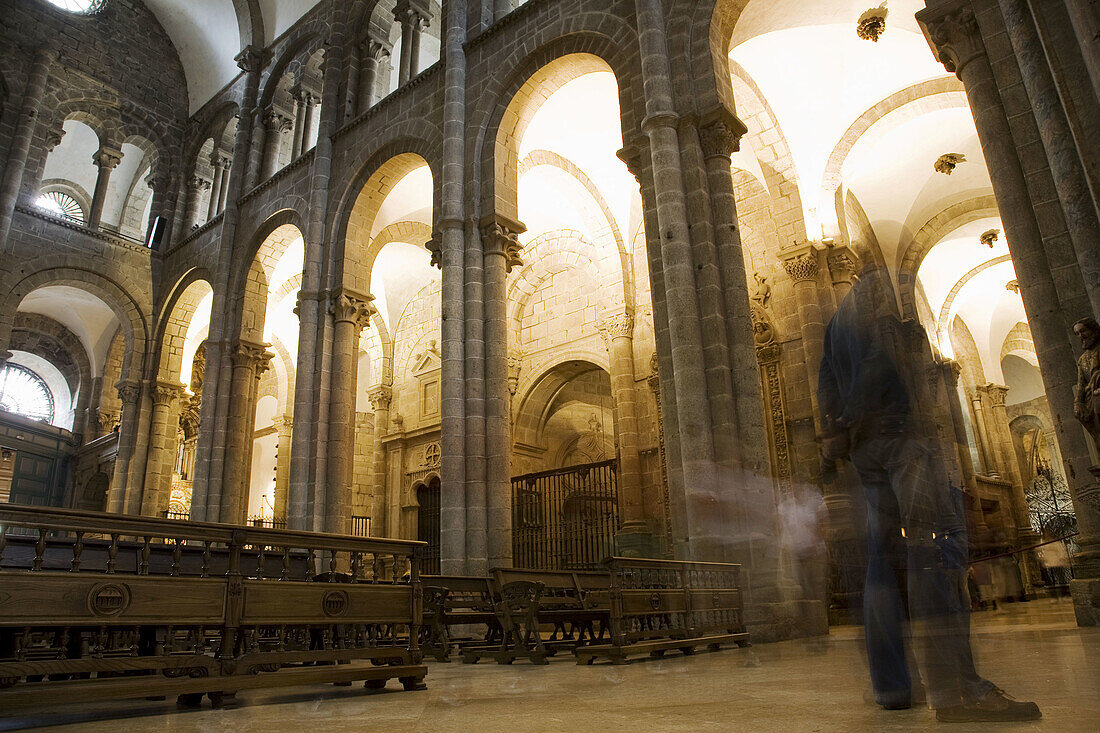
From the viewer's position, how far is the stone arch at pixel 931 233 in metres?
16.5

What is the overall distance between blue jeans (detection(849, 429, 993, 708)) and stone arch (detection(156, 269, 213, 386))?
17.8 meters

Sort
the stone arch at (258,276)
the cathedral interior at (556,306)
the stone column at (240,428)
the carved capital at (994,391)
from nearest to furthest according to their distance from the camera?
the cathedral interior at (556,306), the stone column at (240,428), the stone arch at (258,276), the carved capital at (994,391)

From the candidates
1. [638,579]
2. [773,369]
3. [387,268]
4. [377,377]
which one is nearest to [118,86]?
[387,268]

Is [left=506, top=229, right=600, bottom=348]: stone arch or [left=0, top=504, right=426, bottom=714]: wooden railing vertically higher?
[left=506, top=229, right=600, bottom=348]: stone arch

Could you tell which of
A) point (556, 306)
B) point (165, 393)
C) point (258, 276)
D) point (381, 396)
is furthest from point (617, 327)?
point (165, 393)

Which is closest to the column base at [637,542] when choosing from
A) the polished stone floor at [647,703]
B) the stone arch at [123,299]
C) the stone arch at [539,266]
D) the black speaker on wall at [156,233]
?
the stone arch at [539,266]

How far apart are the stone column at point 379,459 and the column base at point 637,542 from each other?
22.3 feet

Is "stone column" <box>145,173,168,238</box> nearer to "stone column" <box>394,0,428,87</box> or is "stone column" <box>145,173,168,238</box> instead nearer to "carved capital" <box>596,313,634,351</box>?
"stone column" <box>394,0,428,87</box>

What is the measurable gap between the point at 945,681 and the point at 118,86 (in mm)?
22276

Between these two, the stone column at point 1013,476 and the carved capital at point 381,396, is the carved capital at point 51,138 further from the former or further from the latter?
the stone column at point 1013,476

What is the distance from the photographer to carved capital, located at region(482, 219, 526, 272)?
35.7 feet

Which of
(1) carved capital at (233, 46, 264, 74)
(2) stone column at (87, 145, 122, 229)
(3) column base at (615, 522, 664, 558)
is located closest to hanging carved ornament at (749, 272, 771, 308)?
(3) column base at (615, 522, 664, 558)

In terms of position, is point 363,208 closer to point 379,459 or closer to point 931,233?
point 379,459

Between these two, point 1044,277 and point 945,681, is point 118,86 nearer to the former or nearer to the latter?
point 1044,277
